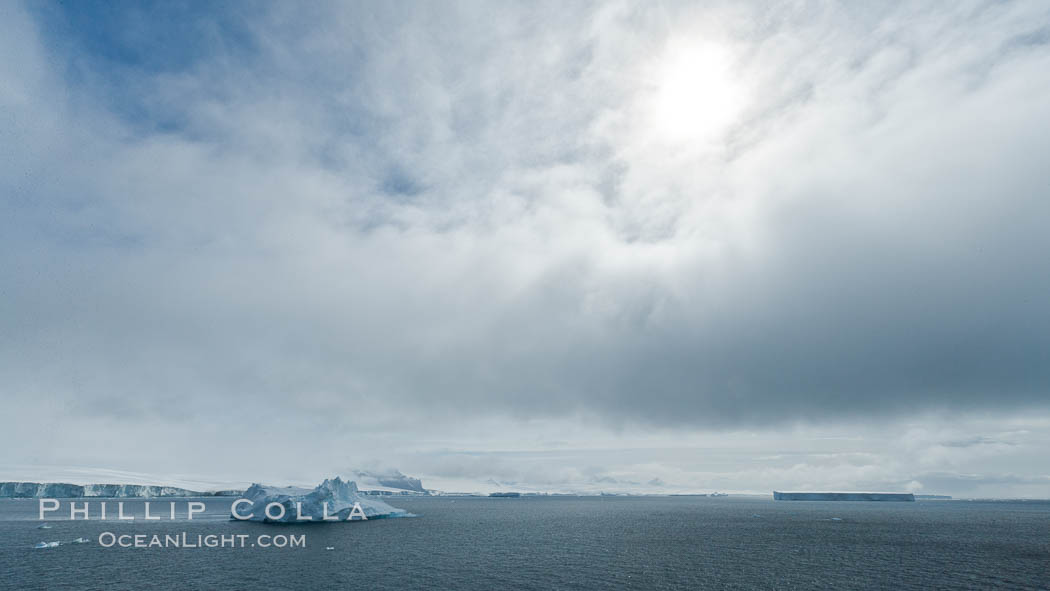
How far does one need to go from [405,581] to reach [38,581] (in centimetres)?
3645

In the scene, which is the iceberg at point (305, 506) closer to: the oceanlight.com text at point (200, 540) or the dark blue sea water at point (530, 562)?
the dark blue sea water at point (530, 562)

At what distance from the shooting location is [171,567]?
60.5 meters

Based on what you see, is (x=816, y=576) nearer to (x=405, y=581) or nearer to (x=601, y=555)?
(x=601, y=555)

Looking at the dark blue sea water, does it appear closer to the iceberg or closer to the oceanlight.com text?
the oceanlight.com text

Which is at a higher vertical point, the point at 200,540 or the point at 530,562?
the point at 530,562

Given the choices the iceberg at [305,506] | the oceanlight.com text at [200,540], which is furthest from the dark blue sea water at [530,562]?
the iceberg at [305,506]

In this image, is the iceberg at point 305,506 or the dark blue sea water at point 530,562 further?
the iceberg at point 305,506

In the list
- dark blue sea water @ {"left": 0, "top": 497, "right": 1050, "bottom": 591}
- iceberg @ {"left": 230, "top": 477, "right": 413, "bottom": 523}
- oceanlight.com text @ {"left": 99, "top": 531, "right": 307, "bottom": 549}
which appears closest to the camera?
dark blue sea water @ {"left": 0, "top": 497, "right": 1050, "bottom": 591}

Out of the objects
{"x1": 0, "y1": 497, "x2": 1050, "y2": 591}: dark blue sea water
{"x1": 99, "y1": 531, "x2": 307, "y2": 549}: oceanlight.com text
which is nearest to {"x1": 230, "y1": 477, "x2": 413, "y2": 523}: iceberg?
{"x1": 0, "y1": 497, "x2": 1050, "y2": 591}: dark blue sea water

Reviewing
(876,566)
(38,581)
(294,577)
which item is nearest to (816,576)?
(876,566)

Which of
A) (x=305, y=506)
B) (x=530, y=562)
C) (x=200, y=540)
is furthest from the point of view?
(x=305, y=506)

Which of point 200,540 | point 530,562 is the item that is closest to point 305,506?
point 200,540

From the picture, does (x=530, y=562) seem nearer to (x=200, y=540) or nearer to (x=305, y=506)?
(x=200, y=540)

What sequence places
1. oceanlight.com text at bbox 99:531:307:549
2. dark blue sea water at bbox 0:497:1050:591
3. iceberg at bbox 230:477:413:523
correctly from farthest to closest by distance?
iceberg at bbox 230:477:413:523
oceanlight.com text at bbox 99:531:307:549
dark blue sea water at bbox 0:497:1050:591
